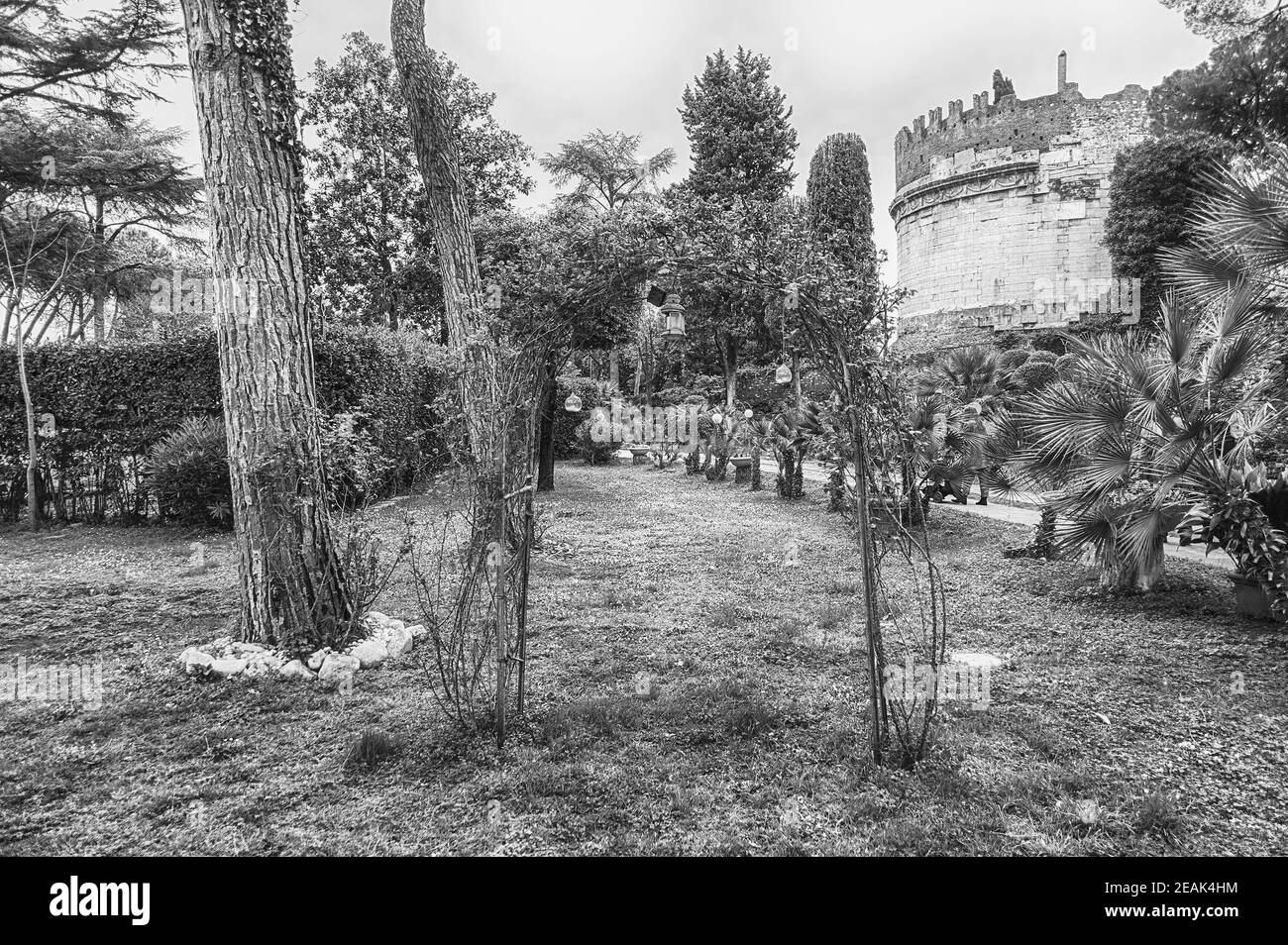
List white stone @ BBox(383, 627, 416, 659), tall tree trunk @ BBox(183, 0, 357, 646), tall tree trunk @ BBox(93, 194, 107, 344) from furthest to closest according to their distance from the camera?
tall tree trunk @ BBox(93, 194, 107, 344) < white stone @ BBox(383, 627, 416, 659) < tall tree trunk @ BBox(183, 0, 357, 646)

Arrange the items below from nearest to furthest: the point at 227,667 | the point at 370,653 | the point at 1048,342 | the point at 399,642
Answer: the point at 227,667
the point at 370,653
the point at 399,642
the point at 1048,342

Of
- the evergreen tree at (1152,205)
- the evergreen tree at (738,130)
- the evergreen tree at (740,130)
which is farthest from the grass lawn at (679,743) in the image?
the evergreen tree at (740,130)

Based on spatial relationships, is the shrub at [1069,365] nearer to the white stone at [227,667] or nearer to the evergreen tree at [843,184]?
the white stone at [227,667]

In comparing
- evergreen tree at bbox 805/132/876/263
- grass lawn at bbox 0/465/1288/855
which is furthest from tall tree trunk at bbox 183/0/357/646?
evergreen tree at bbox 805/132/876/263

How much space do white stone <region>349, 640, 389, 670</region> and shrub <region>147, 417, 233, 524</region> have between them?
4.71 meters

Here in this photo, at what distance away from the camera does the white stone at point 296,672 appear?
3971 millimetres

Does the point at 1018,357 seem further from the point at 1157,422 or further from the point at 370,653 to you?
the point at 370,653

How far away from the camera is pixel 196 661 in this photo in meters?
4.02

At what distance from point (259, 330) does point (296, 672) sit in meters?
2.03

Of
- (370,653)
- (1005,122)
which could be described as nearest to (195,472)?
(370,653)

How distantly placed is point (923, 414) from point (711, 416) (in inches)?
317

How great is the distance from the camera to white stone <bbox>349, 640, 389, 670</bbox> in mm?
4277

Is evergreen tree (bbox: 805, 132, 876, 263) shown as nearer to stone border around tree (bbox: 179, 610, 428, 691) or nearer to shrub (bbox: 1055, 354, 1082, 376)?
shrub (bbox: 1055, 354, 1082, 376)
